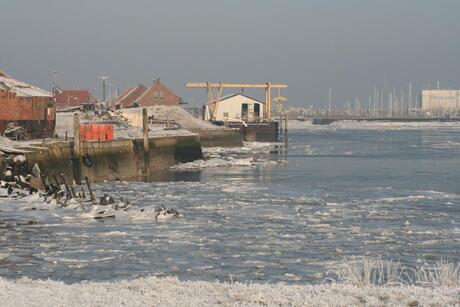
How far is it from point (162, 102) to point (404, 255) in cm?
10474

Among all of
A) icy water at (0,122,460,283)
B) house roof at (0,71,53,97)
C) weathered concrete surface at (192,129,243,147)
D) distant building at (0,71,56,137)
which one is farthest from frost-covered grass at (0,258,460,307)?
weathered concrete surface at (192,129,243,147)

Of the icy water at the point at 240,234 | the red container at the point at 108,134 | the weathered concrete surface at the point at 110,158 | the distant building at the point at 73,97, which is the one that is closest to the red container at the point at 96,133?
the red container at the point at 108,134

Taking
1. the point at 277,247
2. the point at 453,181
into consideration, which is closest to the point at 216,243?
the point at 277,247

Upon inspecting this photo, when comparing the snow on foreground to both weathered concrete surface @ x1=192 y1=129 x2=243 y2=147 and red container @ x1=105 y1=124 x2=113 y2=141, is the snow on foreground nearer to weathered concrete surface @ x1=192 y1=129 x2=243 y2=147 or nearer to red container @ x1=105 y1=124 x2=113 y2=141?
red container @ x1=105 y1=124 x2=113 y2=141

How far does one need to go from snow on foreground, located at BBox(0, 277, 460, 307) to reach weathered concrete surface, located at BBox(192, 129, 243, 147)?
70128mm

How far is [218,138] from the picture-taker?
82.7m

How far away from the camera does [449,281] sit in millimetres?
11867

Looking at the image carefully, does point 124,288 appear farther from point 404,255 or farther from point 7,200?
point 7,200

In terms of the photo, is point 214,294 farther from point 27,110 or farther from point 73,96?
point 73,96

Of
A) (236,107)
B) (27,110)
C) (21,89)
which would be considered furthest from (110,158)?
(236,107)

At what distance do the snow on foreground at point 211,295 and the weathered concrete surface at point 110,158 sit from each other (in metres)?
19.4

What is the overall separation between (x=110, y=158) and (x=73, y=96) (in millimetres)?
87691

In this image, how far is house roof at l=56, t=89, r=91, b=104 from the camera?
122 m

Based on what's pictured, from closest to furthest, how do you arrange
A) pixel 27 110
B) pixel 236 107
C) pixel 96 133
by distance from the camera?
pixel 27 110
pixel 96 133
pixel 236 107
